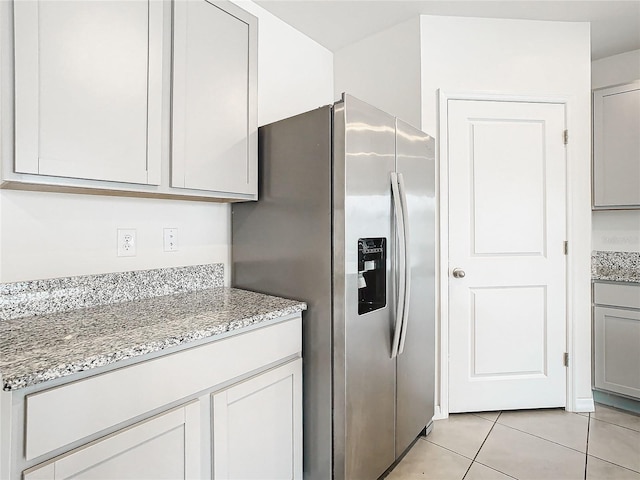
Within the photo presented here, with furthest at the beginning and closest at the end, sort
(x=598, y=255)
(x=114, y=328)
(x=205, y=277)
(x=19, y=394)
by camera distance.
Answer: (x=598, y=255) < (x=205, y=277) < (x=114, y=328) < (x=19, y=394)

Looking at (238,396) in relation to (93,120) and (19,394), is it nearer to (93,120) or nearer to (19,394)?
(19,394)

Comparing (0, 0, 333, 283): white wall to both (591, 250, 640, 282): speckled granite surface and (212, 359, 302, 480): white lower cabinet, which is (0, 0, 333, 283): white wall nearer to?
(212, 359, 302, 480): white lower cabinet

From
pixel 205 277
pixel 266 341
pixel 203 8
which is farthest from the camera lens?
pixel 205 277

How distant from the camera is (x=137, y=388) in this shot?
3.43ft

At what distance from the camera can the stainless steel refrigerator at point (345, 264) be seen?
1482mm

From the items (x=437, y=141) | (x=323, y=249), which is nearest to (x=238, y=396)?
(x=323, y=249)

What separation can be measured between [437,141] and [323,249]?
1.30 meters

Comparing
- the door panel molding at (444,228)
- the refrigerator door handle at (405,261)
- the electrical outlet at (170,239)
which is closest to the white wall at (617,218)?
the door panel molding at (444,228)

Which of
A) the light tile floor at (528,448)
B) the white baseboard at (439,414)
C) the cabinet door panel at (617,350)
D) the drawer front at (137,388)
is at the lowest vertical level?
the light tile floor at (528,448)

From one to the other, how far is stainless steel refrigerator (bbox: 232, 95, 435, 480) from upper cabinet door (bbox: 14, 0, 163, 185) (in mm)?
571

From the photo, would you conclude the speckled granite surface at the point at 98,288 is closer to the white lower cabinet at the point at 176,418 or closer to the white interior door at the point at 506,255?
the white lower cabinet at the point at 176,418

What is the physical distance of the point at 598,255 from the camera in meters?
2.77

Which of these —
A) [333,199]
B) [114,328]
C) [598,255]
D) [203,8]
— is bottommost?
[114,328]

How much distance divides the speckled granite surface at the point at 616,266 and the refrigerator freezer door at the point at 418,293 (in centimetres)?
151
